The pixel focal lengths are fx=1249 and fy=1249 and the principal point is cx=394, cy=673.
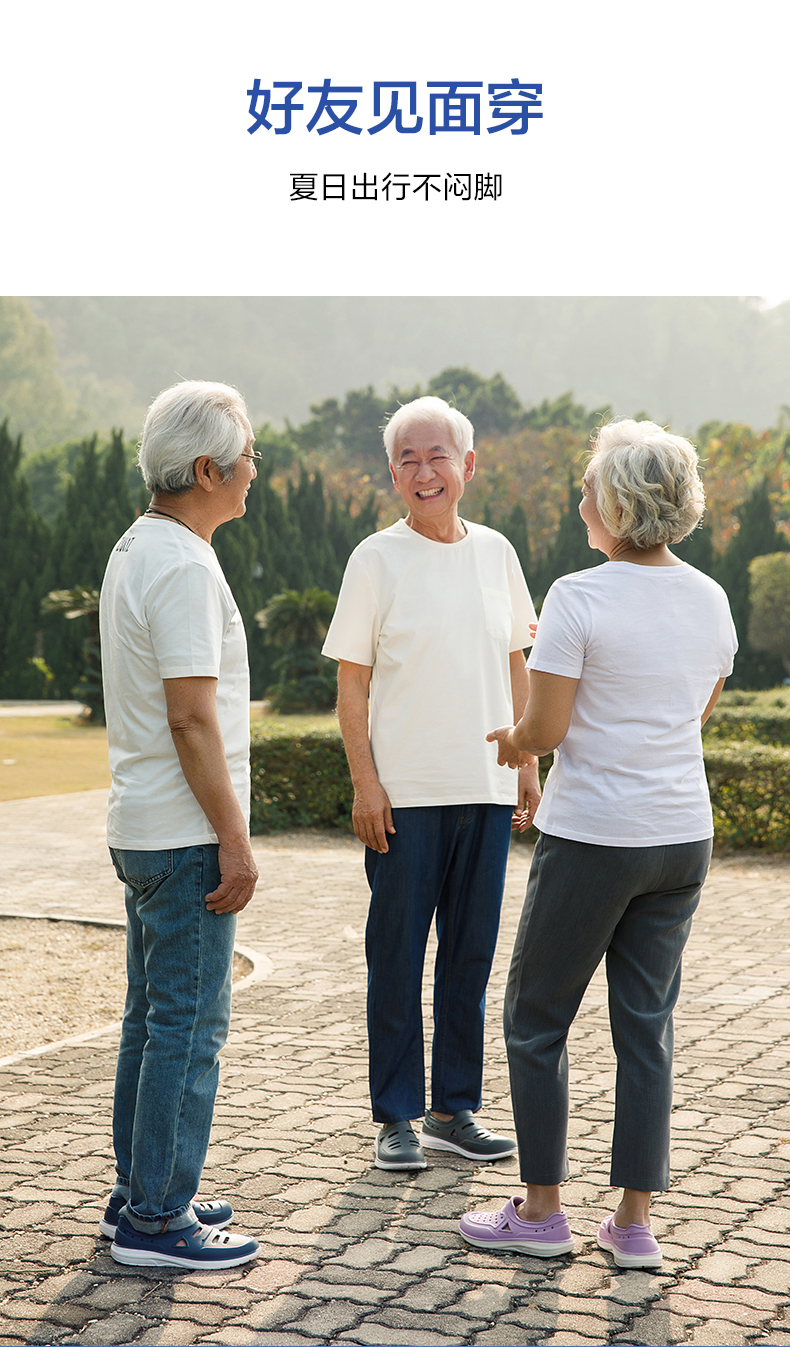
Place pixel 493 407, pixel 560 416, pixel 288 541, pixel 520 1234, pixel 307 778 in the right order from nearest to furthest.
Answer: pixel 520 1234
pixel 307 778
pixel 288 541
pixel 560 416
pixel 493 407

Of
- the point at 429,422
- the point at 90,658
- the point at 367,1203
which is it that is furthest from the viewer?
the point at 90,658

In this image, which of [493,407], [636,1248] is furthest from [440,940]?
[493,407]

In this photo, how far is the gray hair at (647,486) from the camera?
109 inches

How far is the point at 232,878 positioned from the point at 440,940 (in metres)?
1.10

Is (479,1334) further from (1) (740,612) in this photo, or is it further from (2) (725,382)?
(2) (725,382)

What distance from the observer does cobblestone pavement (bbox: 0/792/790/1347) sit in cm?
266

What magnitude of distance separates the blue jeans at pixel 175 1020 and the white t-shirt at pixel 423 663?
2.79 feet

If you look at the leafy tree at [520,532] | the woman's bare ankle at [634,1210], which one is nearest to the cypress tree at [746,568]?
the leafy tree at [520,532]

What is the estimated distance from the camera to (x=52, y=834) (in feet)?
35.7

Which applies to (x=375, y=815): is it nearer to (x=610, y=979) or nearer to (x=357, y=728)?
(x=357, y=728)

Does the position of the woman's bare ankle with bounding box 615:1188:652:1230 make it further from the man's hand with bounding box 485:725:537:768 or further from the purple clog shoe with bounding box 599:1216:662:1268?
the man's hand with bounding box 485:725:537:768

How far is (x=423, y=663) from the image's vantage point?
3602 mm

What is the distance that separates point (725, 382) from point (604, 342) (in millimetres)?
12254

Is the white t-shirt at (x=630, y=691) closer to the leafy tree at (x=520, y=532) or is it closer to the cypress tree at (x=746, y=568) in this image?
the cypress tree at (x=746, y=568)
